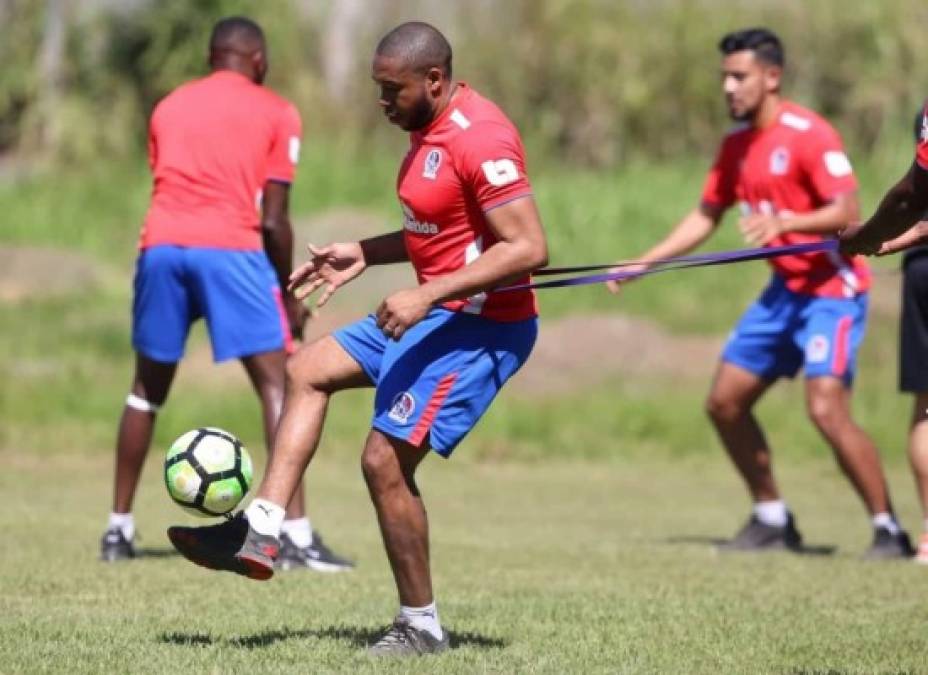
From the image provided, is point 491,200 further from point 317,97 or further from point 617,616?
point 317,97

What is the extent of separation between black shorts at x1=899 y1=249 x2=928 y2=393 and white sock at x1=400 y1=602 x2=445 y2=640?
3.73 m

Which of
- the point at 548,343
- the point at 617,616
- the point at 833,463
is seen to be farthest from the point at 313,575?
the point at 548,343

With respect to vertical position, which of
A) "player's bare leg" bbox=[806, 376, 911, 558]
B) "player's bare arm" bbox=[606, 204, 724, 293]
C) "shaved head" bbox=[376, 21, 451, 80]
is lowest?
"player's bare leg" bbox=[806, 376, 911, 558]

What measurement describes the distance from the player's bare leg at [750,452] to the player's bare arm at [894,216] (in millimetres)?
4016

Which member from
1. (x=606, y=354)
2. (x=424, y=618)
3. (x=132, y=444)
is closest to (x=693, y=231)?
(x=132, y=444)

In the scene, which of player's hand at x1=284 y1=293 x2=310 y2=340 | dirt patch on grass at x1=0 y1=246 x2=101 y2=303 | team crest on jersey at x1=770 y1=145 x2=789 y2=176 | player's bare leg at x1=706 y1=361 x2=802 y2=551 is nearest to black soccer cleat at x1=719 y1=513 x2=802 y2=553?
player's bare leg at x1=706 y1=361 x2=802 y2=551

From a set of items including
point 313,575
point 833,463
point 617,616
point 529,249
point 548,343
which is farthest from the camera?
point 548,343

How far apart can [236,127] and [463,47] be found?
1354cm

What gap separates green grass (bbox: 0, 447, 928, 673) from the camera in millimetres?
6797

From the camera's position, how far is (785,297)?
10.6m

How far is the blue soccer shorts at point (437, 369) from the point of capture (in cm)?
678

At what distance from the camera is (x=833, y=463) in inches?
625

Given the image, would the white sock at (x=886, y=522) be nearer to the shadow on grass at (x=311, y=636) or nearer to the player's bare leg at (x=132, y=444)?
the shadow on grass at (x=311, y=636)

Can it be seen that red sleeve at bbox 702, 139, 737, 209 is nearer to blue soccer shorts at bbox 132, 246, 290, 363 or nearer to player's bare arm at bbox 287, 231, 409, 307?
blue soccer shorts at bbox 132, 246, 290, 363
